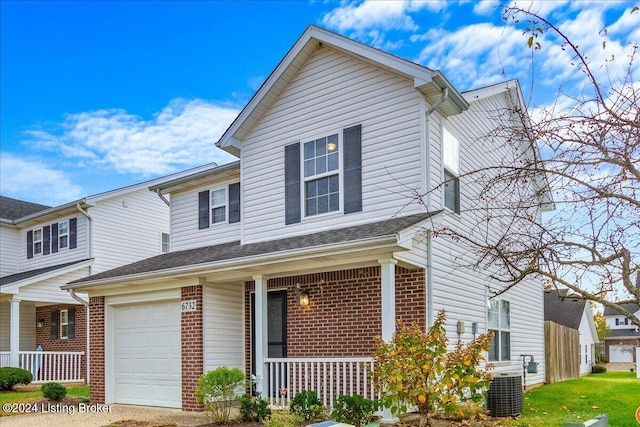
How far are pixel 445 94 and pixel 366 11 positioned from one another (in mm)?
2114

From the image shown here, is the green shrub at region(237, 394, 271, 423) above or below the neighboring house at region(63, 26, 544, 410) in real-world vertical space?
below

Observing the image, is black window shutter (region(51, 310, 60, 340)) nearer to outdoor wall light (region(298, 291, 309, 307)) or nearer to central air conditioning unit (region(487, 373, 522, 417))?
outdoor wall light (region(298, 291, 309, 307))

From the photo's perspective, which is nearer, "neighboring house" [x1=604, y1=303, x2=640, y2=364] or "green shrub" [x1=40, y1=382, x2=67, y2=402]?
"green shrub" [x1=40, y1=382, x2=67, y2=402]

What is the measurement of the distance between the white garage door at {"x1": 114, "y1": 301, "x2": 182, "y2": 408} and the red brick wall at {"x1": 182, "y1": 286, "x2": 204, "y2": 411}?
457 mm

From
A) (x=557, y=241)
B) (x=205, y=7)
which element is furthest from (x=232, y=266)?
(x=205, y=7)

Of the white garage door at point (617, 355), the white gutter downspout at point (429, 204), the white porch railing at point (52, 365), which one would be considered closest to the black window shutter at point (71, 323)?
the white porch railing at point (52, 365)

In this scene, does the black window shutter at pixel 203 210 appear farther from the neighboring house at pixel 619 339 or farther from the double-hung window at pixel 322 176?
the neighboring house at pixel 619 339

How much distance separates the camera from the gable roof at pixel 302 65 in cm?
1056

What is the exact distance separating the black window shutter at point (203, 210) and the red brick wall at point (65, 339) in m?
7.85

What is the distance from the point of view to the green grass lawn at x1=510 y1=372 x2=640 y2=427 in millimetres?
10031

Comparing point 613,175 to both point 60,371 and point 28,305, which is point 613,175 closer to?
point 60,371

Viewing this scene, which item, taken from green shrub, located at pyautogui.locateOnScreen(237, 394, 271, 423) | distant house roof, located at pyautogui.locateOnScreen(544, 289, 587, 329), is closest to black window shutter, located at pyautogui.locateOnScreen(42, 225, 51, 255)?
green shrub, located at pyautogui.locateOnScreen(237, 394, 271, 423)

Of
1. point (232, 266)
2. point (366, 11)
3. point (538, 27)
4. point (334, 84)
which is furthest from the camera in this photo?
point (334, 84)

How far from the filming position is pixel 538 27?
4789 millimetres
